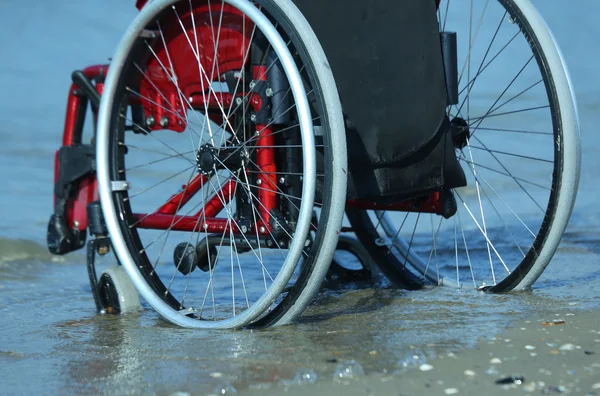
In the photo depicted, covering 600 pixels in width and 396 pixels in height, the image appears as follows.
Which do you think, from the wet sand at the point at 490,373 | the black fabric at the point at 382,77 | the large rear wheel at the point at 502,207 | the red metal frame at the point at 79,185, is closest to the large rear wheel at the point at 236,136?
the black fabric at the point at 382,77

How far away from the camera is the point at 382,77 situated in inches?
102

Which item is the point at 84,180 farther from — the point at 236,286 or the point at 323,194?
the point at 323,194

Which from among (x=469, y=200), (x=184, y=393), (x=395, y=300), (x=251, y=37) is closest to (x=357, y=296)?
(x=395, y=300)

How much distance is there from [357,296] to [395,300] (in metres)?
0.22

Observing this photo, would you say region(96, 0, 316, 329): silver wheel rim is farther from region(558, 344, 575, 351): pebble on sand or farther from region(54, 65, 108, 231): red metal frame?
region(558, 344, 575, 351): pebble on sand

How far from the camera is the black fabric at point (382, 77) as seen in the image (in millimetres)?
2572

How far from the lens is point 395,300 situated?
9.42 ft

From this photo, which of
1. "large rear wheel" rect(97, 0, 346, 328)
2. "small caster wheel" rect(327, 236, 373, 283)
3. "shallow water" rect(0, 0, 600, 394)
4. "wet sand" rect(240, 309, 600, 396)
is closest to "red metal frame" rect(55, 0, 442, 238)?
"large rear wheel" rect(97, 0, 346, 328)

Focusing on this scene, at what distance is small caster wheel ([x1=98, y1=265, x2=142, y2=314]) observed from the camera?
9.84 ft

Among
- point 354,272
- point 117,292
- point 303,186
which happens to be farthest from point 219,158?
point 354,272

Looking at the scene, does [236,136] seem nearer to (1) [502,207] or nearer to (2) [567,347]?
(2) [567,347]

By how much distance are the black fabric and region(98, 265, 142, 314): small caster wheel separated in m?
0.89

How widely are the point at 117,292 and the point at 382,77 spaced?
3.76 ft

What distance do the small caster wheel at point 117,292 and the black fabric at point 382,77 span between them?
2.93 feet
